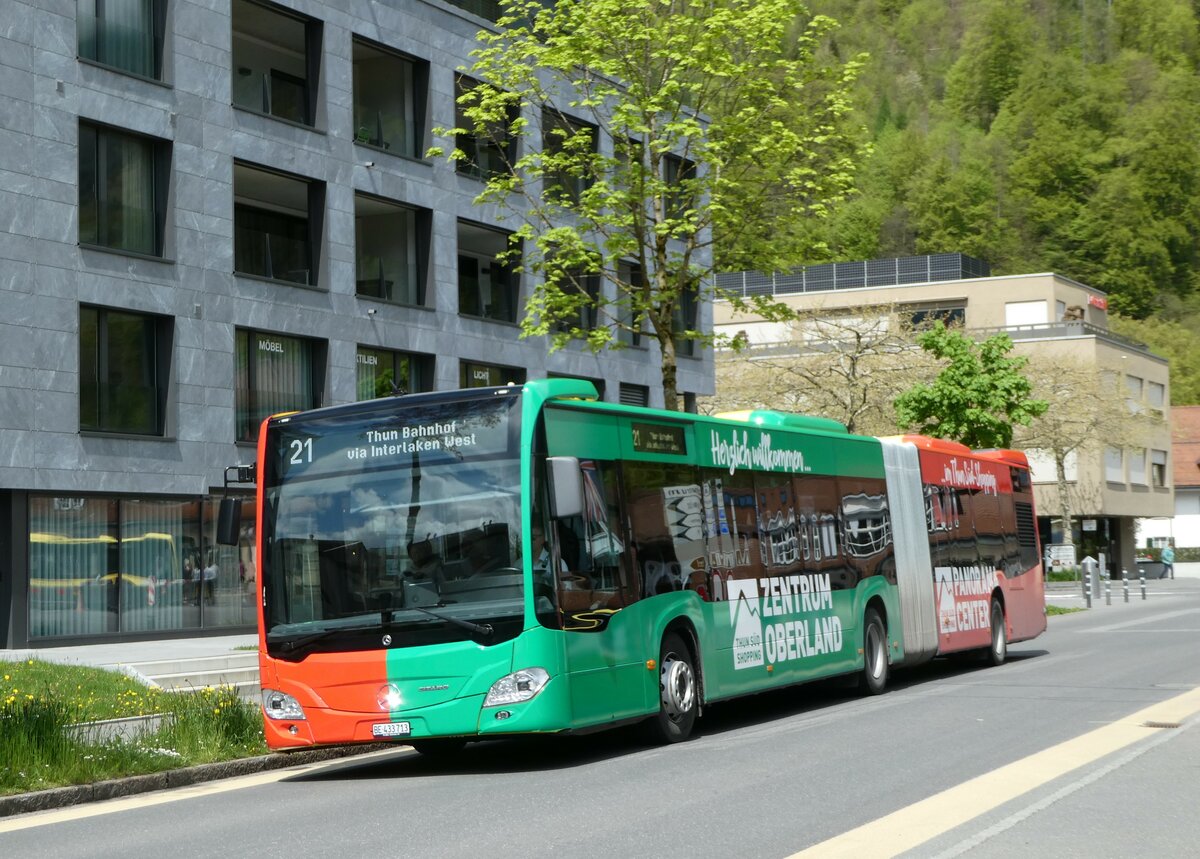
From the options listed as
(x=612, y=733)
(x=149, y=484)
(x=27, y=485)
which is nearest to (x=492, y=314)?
(x=149, y=484)

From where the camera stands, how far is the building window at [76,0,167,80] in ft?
94.7

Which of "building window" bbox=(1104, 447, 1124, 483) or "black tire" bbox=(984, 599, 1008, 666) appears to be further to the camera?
"building window" bbox=(1104, 447, 1124, 483)

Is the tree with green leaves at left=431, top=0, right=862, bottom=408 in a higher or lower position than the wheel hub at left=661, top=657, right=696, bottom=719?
higher

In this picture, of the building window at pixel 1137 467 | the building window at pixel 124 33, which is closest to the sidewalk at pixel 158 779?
the building window at pixel 124 33

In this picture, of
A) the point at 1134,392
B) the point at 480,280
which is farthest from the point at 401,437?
the point at 1134,392

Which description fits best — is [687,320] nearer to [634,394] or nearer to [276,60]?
[634,394]

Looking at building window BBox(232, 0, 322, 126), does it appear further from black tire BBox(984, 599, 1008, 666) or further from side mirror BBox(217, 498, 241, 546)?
side mirror BBox(217, 498, 241, 546)

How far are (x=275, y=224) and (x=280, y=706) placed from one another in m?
23.5

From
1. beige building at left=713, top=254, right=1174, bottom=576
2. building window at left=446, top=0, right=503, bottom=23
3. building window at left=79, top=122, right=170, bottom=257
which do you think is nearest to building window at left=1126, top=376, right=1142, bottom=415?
beige building at left=713, top=254, right=1174, bottom=576

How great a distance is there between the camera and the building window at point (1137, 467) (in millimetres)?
80375

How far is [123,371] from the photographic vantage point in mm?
29094

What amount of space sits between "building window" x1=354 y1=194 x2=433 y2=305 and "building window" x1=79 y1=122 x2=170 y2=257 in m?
6.48

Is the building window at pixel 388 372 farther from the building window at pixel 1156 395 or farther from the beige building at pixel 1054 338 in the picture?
the building window at pixel 1156 395

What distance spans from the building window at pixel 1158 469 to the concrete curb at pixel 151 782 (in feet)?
249
